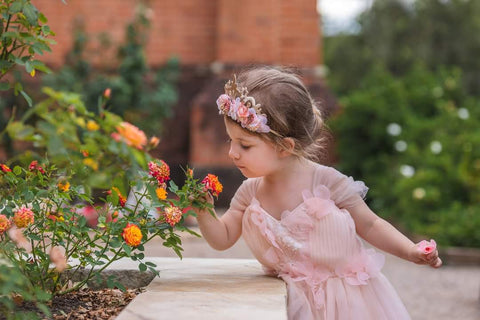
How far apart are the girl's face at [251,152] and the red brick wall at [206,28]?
6.47 meters

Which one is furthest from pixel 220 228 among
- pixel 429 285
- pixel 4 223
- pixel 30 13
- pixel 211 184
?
pixel 429 285

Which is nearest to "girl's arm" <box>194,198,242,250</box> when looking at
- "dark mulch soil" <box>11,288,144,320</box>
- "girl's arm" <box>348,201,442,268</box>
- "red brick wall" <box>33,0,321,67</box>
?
"dark mulch soil" <box>11,288,144,320</box>

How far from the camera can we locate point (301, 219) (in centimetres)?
263

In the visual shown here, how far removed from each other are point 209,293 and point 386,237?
0.77 meters

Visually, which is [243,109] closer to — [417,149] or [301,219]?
[301,219]

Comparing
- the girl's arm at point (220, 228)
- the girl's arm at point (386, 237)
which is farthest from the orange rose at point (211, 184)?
the girl's arm at point (386, 237)

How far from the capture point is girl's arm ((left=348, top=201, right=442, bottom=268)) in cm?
259

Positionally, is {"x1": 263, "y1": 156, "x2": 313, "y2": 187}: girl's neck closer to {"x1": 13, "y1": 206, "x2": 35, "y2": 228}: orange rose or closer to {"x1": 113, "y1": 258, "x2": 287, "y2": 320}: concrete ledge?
{"x1": 113, "y1": 258, "x2": 287, "y2": 320}: concrete ledge

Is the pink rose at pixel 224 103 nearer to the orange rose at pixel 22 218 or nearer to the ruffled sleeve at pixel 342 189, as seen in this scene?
the ruffled sleeve at pixel 342 189

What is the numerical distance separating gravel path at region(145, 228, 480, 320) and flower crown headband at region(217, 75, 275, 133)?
253cm

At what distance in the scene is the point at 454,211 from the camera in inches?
277

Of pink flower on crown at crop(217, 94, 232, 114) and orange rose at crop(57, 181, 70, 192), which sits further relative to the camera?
pink flower on crown at crop(217, 94, 232, 114)

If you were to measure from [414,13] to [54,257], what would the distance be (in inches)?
987

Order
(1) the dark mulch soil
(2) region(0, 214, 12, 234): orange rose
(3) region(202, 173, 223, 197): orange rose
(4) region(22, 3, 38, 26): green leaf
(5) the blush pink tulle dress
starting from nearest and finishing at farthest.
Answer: (4) region(22, 3, 38, 26): green leaf < (2) region(0, 214, 12, 234): orange rose < (1) the dark mulch soil < (3) region(202, 173, 223, 197): orange rose < (5) the blush pink tulle dress
